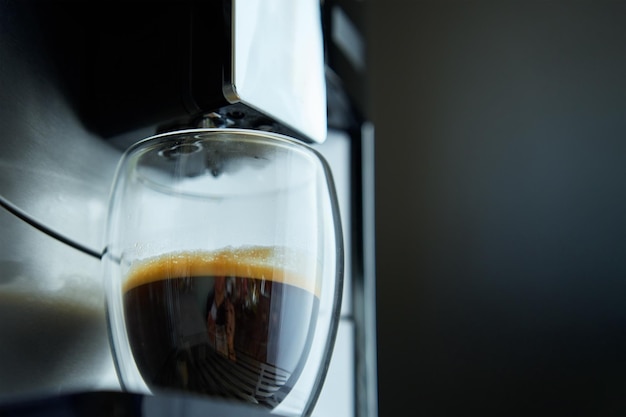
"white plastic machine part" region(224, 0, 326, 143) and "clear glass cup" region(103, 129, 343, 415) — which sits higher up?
"white plastic machine part" region(224, 0, 326, 143)

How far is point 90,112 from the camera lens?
467 mm

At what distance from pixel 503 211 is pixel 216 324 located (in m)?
0.49

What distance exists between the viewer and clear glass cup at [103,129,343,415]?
15.1 inches

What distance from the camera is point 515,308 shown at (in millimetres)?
746

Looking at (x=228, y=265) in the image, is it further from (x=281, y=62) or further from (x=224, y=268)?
(x=281, y=62)

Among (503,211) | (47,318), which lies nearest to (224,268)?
(47,318)

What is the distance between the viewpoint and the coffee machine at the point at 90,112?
402mm

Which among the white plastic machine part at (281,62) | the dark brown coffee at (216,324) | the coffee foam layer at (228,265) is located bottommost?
the dark brown coffee at (216,324)

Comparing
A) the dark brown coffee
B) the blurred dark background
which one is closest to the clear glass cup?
the dark brown coffee

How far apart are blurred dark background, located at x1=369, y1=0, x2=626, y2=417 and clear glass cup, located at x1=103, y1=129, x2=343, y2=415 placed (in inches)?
14.3

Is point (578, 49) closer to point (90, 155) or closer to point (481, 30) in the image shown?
point (481, 30)

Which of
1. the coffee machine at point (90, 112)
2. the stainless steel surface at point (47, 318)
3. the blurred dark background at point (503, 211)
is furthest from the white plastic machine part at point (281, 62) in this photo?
the blurred dark background at point (503, 211)

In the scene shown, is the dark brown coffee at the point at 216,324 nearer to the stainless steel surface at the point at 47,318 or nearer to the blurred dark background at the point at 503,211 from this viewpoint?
the stainless steel surface at the point at 47,318

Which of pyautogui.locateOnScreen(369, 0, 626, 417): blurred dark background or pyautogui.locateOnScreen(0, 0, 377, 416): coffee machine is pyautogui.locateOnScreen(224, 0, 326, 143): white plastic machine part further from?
pyautogui.locateOnScreen(369, 0, 626, 417): blurred dark background
